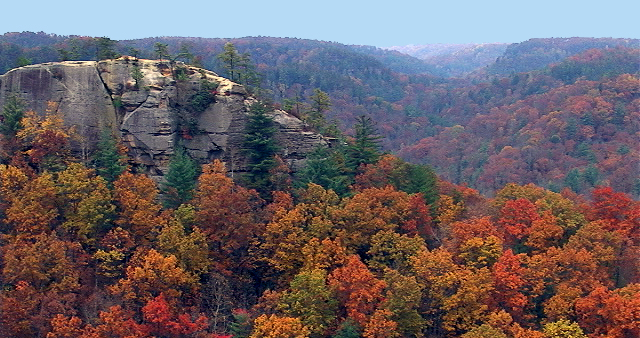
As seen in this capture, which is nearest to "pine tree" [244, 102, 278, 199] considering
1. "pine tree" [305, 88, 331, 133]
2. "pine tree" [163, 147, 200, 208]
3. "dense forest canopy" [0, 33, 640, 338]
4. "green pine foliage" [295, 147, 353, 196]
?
"dense forest canopy" [0, 33, 640, 338]

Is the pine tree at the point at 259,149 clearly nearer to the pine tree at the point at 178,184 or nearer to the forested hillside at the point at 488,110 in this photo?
Result: the pine tree at the point at 178,184

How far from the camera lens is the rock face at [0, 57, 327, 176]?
37.4 meters

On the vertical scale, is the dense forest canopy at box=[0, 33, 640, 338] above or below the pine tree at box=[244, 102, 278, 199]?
below

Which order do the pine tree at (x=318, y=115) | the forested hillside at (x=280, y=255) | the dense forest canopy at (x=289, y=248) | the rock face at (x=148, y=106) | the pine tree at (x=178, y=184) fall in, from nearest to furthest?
the forested hillside at (x=280, y=255) < the dense forest canopy at (x=289, y=248) < the pine tree at (x=178, y=184) < the rock face at (x=148, y=106) < the pine tree at (x=318, y=115)

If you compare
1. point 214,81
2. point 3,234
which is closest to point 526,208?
point 214,81

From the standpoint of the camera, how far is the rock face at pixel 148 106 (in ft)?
123

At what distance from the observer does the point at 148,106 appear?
38031mm

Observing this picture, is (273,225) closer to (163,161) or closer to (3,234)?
(163,161)

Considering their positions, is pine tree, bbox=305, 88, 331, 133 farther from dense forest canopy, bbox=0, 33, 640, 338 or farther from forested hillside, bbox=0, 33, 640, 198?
forested hillside, bbox=0, 33, 640, 198

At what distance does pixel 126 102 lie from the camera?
125ft

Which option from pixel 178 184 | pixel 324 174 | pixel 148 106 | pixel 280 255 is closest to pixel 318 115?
pixel 324 174

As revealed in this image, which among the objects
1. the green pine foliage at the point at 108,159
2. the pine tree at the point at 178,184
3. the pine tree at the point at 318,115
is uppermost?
the pine tree at the point at 318,115

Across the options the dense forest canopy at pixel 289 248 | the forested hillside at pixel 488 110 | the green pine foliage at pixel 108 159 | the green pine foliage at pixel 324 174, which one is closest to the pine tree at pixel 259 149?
the dense forest canopy at pixel 289 248

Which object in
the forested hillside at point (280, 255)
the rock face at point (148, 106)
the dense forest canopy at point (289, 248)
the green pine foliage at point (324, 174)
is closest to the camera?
the forested hillside at point (280, 255)
